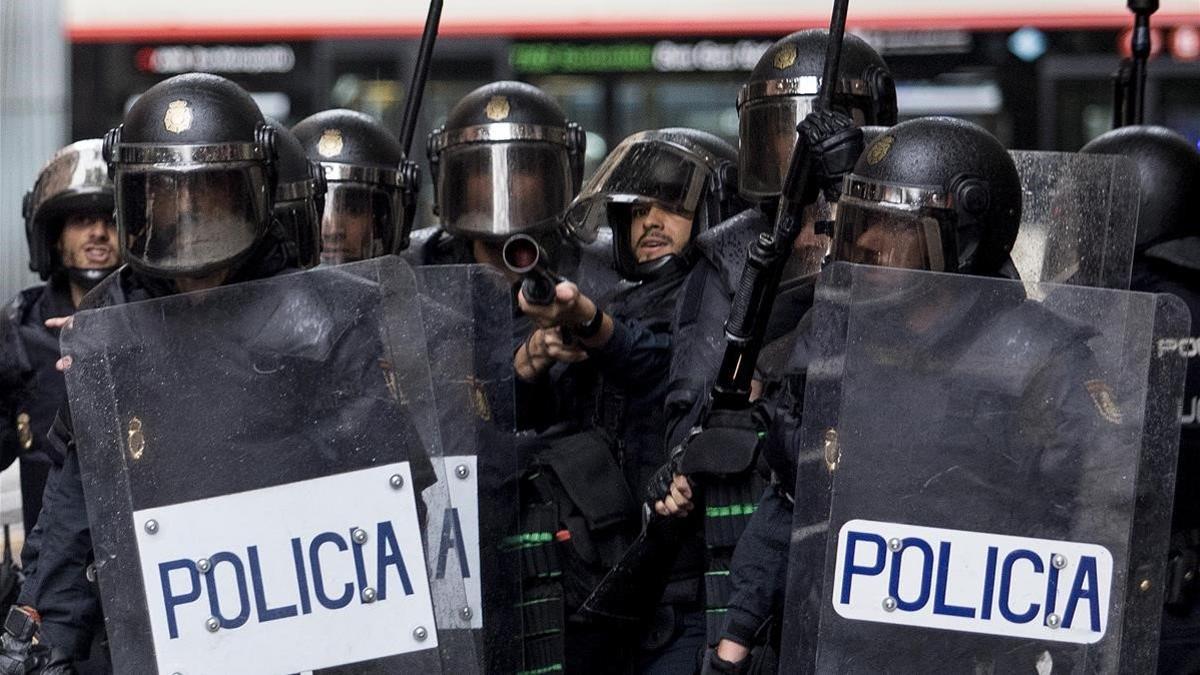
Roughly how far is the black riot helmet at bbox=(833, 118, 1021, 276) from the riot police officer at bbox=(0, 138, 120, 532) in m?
2.63

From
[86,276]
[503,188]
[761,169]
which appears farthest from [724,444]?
[86,276]

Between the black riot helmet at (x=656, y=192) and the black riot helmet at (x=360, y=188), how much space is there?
1.89ft

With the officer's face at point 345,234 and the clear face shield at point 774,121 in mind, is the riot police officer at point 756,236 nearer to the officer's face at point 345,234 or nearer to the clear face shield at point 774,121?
the clear face shield at point 774,121

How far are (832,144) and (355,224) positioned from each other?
1899 mm

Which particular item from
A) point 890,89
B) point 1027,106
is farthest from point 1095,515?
point 1027,106

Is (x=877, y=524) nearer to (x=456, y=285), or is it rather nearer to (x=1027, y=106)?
(x=456, y=285)

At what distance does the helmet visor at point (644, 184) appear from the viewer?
5055mm

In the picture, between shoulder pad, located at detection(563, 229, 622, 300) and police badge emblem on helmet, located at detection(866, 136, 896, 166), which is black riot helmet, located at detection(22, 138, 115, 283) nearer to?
shoulder pad, located at detection(563, 229, 622, 300)

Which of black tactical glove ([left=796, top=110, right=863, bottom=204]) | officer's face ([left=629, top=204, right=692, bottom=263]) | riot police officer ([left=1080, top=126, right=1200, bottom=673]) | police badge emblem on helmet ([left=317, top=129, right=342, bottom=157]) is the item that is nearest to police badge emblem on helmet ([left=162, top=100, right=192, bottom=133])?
black tactical glove ([left=796, top=110, right=863, bottom=204])

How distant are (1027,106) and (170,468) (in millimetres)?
8071

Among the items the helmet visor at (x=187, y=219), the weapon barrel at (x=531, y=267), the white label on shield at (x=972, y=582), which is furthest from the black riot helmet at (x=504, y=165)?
the white label on shield at (x=972, y=582)

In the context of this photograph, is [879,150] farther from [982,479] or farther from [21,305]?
[21,305]

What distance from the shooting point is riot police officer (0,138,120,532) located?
5473 millimetres

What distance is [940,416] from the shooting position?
10.2 feet
